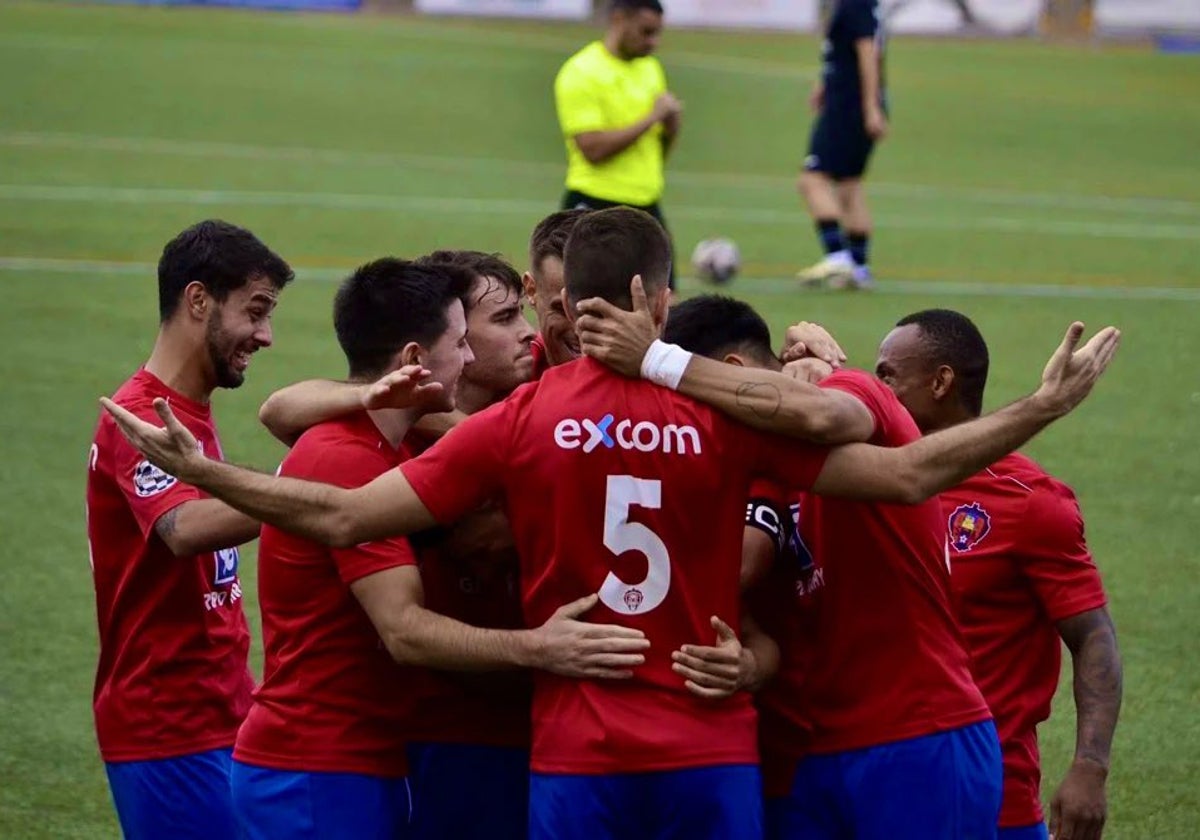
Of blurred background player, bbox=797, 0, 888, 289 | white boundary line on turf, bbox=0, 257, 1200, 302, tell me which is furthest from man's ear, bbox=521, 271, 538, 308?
blurred background player, bbox=797, 0, 888, 289

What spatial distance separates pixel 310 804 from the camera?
514 centimetres

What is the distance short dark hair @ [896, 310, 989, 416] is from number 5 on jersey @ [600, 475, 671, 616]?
138 centimetres

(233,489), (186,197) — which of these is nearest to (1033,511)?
(233,489)

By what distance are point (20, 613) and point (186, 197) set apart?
14894 millimetres

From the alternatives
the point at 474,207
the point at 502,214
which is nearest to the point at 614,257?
the point at 502,214

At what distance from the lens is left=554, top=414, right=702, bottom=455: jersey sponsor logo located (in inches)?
187

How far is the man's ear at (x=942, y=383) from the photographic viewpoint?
5.81 m

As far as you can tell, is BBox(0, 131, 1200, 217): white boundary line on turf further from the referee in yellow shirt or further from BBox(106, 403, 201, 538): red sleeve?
BBox(106, 403, 201, 538): red sleeve

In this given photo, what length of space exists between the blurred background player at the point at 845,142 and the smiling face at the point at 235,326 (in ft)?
43.7

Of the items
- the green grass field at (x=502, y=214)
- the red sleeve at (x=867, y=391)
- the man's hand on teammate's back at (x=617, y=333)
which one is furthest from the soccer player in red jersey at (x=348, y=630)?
the green grass field at (x=502, y=214)

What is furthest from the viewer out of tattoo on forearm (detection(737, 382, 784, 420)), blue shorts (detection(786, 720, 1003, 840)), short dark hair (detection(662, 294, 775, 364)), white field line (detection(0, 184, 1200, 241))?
white field line (detection(0, 184, 1200, 241))

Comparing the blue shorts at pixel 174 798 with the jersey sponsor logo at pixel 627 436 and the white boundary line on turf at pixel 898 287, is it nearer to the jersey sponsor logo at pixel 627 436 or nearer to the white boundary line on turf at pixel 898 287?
the jersey sponsor logo at pixel 627 436

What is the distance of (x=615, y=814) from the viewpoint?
482 cm

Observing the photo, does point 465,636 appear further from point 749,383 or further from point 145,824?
point 145,824
